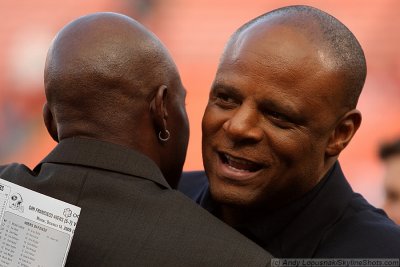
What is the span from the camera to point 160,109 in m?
2.39

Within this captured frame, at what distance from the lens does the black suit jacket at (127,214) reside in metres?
2.18

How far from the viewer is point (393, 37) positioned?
984cm

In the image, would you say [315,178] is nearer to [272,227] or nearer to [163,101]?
[272,227]

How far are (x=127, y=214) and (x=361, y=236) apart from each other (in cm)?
74

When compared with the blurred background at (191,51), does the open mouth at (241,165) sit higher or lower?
higher

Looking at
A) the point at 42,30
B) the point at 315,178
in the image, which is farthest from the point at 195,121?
the point at 315,178

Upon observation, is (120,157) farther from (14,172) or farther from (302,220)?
(302,220)

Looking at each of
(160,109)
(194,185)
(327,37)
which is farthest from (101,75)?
(194,185)

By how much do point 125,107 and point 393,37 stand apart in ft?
26.3

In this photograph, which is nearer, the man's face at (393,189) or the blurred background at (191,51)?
the man's face at (393,189)

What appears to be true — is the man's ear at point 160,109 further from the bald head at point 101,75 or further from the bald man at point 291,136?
the bald man at point 291,136

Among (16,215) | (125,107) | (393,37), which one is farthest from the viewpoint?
(393,37)

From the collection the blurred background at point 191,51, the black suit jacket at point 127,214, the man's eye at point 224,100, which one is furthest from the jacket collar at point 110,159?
the blurred background at point 191,51

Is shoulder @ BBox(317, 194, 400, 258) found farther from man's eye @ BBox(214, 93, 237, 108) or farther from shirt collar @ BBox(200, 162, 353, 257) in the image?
man's eye @ BBox(214, 93, 237, 108)
